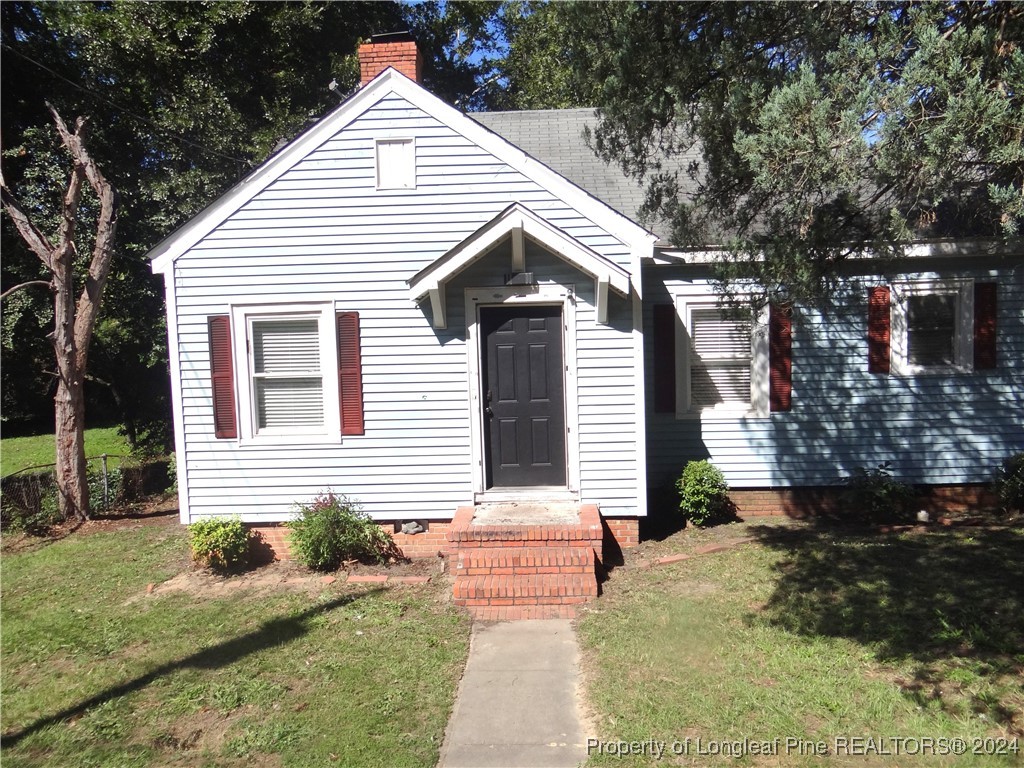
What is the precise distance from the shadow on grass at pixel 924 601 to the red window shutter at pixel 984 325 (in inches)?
86.5

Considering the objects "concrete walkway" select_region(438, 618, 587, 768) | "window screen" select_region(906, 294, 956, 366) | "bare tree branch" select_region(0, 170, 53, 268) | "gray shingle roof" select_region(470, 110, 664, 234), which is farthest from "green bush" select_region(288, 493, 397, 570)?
"window screen" select_region(906, 294, 956, 366)

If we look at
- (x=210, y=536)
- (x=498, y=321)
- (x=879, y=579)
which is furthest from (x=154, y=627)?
(x=879, y=579)

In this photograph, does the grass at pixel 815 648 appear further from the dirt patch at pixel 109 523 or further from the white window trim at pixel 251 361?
the dirt patch at pixel 109 523

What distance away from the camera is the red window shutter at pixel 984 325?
8.88 m

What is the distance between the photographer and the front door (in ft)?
25.5

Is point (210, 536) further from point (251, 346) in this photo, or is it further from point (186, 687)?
point (186, 687)

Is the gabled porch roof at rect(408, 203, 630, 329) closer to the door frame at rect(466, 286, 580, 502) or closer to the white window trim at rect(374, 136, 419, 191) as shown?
the door frame at rect(466, 286, 580, 502)

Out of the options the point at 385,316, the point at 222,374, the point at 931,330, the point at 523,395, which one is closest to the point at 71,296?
the point at 222,374

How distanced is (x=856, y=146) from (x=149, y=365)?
12.7 m

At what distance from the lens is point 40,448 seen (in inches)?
771

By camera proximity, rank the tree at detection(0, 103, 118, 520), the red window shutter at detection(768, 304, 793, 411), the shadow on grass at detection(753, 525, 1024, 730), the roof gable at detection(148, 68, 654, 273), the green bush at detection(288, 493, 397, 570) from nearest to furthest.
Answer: the shadow on grass at detection(753, 525, 1024, 730), the green bush at detection(288, 493, 397, 570), the roof gable at detection(148, 68, 654, 273), the red window shutter at detection(768, 304, 793, 411), the tree at detection(0, 103, 118, 520)

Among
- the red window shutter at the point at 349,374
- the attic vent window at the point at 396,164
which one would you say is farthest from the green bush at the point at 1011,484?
the attic vent window at the point at 396,164

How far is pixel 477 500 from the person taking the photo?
7762 mm

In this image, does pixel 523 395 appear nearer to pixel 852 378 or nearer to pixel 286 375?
pixel 286 375
